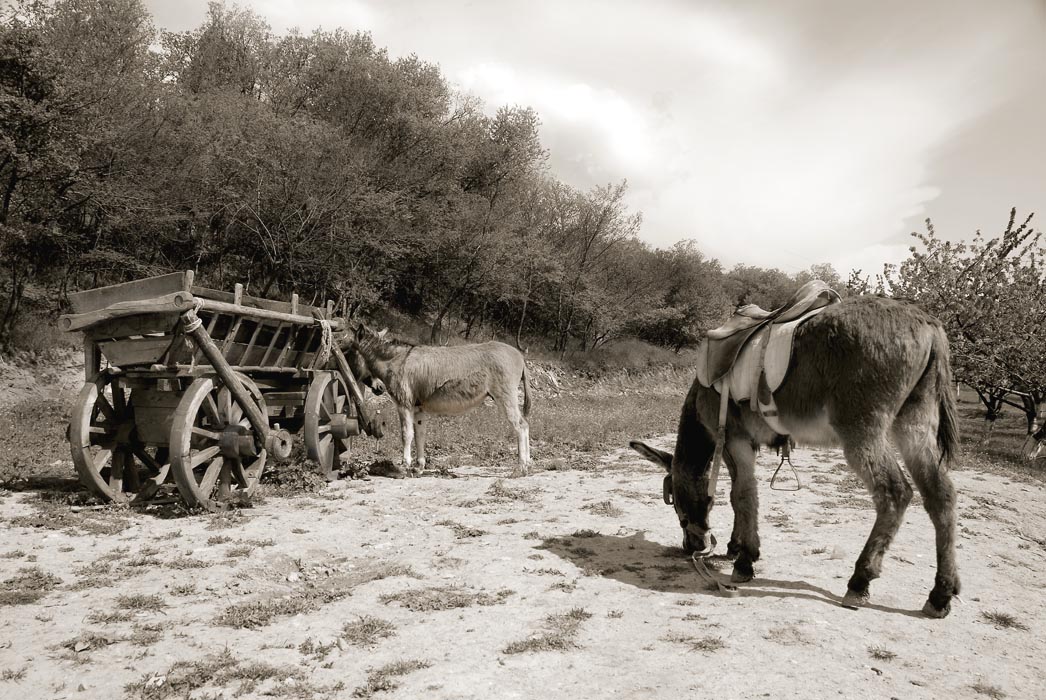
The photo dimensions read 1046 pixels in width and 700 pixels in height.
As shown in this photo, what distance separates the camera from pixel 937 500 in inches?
191

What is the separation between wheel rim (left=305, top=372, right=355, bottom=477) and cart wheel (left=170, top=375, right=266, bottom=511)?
2.48 ft

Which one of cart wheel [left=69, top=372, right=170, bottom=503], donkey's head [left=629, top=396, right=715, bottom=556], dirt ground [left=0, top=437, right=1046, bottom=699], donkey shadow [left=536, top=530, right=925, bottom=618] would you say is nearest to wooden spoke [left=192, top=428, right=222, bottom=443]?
dirt ground [left=0, top=437, right=1046, bottom=699]

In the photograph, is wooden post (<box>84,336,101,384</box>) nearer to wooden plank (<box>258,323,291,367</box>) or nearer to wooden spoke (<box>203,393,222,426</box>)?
wooden spoke (<box>203,393,222,426</box>)

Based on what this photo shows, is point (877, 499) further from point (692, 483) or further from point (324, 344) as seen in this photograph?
point (324, 344)

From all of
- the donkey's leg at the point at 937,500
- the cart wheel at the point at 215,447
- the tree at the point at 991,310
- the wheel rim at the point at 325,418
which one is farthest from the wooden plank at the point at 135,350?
the tree at the point at 991,310

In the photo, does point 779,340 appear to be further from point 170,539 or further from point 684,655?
point 170,539

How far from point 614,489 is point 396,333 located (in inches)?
836

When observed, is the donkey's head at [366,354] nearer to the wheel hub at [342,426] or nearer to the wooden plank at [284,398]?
the wheel hub at [342,426]

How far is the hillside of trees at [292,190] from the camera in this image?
59.7 ft

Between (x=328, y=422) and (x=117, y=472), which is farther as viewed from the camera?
(x=328, y=422)

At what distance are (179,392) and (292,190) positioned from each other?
53.0 ft

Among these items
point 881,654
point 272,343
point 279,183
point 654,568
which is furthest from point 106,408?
point 279,183

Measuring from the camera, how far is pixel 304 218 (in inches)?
892

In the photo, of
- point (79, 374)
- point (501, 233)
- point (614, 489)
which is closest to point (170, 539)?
point (614, 489)
